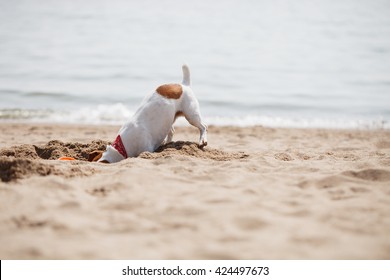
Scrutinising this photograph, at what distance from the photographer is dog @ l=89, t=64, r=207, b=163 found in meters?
4.78

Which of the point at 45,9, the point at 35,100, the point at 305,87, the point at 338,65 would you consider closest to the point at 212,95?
the point at 305,87

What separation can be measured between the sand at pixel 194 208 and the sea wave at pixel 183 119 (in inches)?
152

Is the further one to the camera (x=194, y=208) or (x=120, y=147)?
(x=120, y=147)

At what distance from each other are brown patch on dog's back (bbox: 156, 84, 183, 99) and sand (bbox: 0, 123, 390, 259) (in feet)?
1.91

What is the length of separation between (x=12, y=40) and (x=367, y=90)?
506 inches

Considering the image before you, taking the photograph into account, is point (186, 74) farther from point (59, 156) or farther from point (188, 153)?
point (59, 156)

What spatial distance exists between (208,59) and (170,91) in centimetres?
1046

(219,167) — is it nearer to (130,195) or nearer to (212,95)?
(130,195)

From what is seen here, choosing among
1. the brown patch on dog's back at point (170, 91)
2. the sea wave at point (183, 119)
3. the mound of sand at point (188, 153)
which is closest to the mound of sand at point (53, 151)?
the mound of sand at point (188, 153)

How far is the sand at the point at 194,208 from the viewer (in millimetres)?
2613

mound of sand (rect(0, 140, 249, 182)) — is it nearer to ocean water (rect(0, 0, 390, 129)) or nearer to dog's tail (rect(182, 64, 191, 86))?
dog's tail (rect(182, 64, 191, 86))

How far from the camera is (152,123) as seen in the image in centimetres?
493

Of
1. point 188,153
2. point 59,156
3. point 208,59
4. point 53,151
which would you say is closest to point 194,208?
point 188,153

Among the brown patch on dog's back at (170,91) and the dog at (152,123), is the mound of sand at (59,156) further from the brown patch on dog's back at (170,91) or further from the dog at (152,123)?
the brown patch on dog's back at (170,91)
